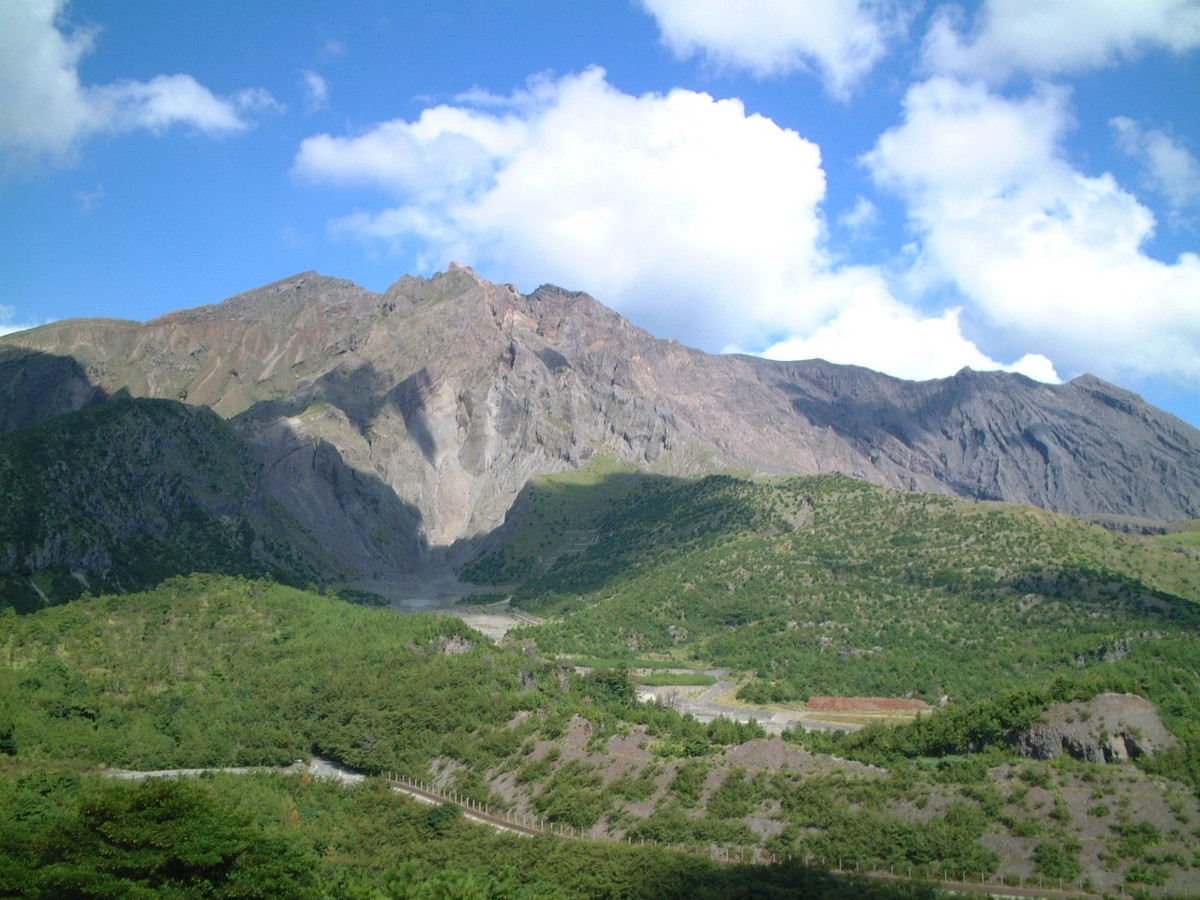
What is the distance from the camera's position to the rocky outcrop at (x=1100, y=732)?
2547 inches

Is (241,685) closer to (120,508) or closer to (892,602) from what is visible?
(120,508)

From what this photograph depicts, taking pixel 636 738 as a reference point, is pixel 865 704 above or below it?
below

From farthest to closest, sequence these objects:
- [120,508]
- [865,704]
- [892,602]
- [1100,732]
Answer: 1. [120,508]
2. [892,602]
3. [865,704]
4. [1100,732]

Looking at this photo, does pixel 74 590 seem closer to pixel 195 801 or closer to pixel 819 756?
pixel 195 801

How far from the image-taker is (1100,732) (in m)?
65.9

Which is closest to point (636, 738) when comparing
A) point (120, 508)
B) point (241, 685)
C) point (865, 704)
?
point (865, 704)

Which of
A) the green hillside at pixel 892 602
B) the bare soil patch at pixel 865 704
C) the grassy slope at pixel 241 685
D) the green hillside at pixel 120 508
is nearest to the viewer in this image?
the grassy slope at pixel 241 685

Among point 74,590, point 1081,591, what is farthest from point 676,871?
point 74,590

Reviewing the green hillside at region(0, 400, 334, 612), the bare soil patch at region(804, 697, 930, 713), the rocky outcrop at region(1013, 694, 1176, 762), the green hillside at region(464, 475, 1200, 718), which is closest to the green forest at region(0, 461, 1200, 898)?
the green hillside at region(464, 475, 1200, 718)

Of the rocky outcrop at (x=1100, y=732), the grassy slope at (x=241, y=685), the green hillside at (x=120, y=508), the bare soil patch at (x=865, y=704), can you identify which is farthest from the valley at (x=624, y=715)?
the green hillside at (x=120, y=508)

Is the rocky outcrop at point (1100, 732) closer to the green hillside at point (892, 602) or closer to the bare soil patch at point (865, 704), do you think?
the green hillside at point (892, 602)

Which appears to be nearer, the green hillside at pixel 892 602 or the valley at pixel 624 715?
the valley at pixel 624 715

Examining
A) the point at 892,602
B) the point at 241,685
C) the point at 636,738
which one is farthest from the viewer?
the point at 892,602

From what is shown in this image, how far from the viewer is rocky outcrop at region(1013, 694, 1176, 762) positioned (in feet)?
212
